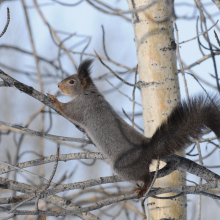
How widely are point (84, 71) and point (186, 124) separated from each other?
3.40ft

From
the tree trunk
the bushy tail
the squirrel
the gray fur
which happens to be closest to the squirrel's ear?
the squirrel

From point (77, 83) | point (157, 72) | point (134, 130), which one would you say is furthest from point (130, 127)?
point (77, 83)

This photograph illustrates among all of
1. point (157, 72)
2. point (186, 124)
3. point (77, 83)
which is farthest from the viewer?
point (77, 83)

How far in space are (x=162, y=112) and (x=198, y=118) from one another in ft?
0.99

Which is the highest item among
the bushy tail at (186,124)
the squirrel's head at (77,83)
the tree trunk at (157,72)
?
the squirrel's head at (77,83)

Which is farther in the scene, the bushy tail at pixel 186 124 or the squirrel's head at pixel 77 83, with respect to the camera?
the squirrel's head at pixel 77 83

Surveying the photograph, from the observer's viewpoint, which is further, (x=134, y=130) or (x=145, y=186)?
(x=134, y=130)

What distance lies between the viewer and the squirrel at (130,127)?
1542 mm

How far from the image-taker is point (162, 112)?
180 centimetres

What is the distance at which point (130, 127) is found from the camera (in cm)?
190

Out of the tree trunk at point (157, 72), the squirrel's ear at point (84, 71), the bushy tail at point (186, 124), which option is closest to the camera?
the bushy tail at point (186, 124)

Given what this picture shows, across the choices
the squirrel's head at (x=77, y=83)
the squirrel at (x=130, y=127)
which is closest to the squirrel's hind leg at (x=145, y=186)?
the squirrel at (x=130, y=127)

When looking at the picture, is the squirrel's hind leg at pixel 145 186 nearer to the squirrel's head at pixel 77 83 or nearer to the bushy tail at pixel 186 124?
the bushy tail at pixel 186 124

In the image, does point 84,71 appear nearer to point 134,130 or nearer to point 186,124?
point 134,130
